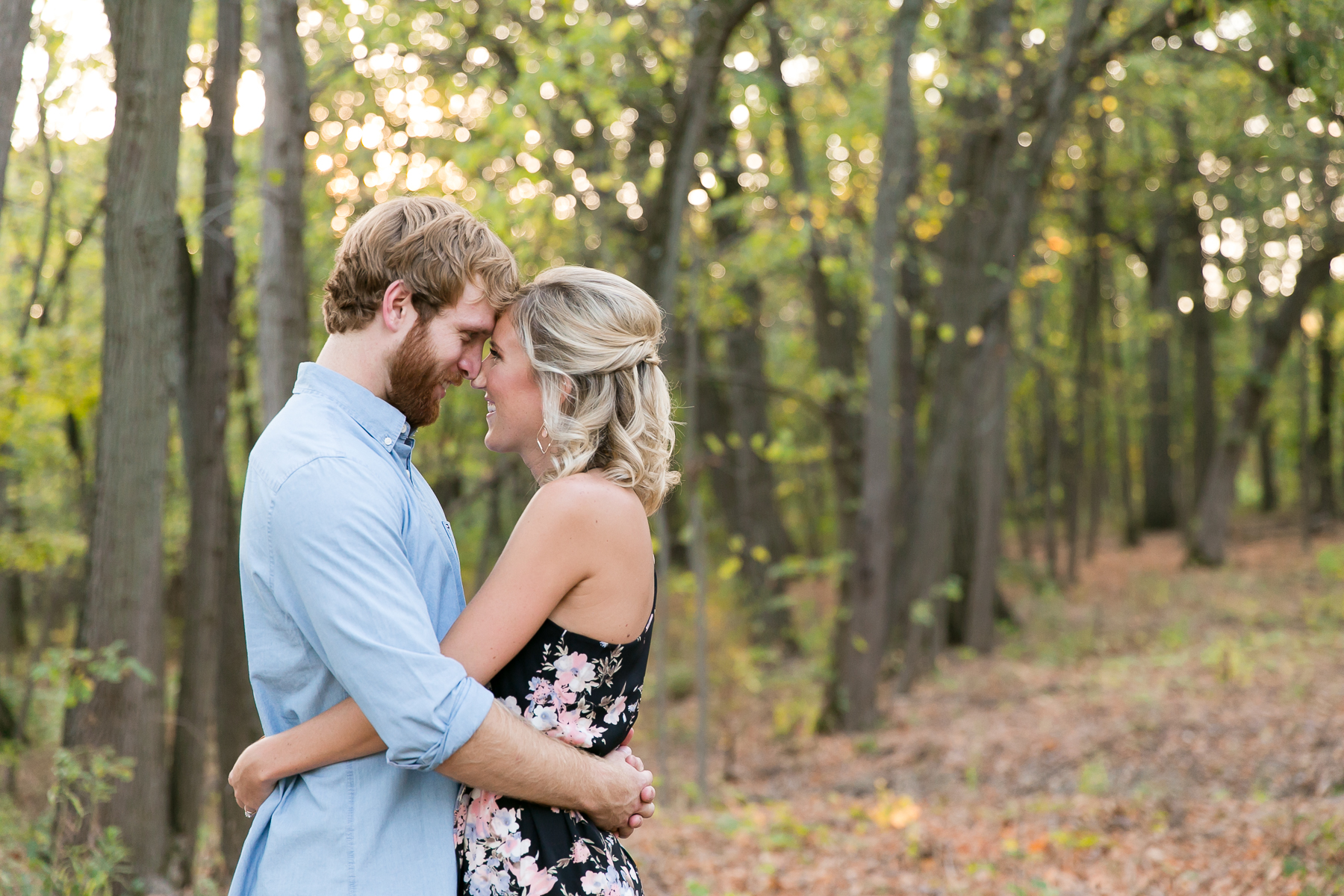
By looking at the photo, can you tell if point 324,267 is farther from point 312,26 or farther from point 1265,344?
point 1265,344

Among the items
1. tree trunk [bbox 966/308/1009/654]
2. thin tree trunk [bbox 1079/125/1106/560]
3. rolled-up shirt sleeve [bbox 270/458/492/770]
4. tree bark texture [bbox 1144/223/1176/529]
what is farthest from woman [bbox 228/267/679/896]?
tree bark texture [bbox 1144/223/1176/529]

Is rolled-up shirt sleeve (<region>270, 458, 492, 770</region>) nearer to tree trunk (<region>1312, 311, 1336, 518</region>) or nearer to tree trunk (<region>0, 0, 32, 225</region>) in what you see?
tree trunk (<region>0, 0, 32, 225</region>)

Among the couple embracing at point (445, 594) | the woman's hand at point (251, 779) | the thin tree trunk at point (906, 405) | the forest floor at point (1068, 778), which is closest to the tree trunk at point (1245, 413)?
the forest floor at point (1068, 778)

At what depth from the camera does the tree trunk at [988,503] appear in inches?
529

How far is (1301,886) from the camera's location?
4918 mm

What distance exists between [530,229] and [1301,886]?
5.94m

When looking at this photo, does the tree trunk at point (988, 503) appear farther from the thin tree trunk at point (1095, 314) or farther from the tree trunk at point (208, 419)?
the tree trunk at point (208, 419)

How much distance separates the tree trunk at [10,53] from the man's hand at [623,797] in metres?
2.17

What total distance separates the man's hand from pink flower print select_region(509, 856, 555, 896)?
146 millimetres

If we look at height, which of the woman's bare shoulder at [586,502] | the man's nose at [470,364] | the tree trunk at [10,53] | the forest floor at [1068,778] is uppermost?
the tree trunk at [10,53]

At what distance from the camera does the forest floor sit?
5.77 m

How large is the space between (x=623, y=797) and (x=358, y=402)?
964 mm

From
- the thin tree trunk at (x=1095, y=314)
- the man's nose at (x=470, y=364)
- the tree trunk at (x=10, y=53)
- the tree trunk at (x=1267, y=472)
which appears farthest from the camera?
the tree trunk at (x=1267, y=472)

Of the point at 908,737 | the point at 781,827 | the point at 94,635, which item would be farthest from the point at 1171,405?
the point at 94,635
